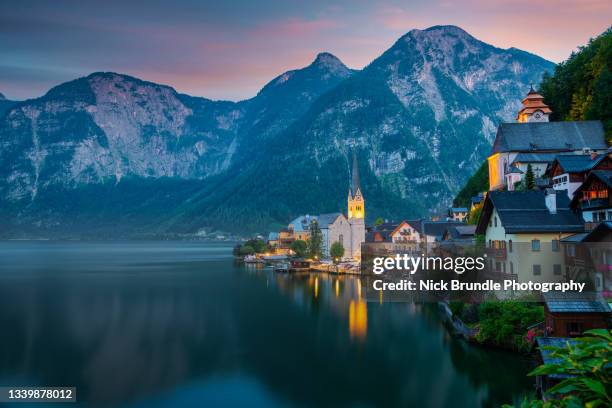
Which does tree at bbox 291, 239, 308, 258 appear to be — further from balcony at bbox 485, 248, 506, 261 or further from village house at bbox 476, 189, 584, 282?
village house at bbox 476, 189, 584, 282

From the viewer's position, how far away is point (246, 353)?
141ft

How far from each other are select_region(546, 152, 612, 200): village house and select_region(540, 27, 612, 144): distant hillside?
103 feet

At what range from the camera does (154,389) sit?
112 feet

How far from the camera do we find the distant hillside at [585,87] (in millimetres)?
75938

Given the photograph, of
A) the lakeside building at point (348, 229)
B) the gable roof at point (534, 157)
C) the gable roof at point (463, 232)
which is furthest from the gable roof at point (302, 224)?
the gable roof at point (463, 232)

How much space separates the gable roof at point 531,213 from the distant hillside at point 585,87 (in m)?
40.5

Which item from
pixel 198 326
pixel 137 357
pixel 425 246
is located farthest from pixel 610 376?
pixel 425 246

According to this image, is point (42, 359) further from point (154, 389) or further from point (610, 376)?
point (610, 376)

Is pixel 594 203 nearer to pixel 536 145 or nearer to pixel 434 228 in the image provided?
pixel 536 145

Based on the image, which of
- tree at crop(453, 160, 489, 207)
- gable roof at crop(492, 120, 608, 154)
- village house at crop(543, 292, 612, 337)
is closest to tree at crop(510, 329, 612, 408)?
village house at crop(543, 292, 612, 337)

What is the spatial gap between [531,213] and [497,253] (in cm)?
402

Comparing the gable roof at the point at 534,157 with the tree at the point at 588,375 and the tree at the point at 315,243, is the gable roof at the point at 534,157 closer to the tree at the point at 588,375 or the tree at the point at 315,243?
the tree at the point at 315,243

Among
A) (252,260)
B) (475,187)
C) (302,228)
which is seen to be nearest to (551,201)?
(475,187)

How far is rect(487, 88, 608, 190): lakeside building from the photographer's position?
7088 centimetres
